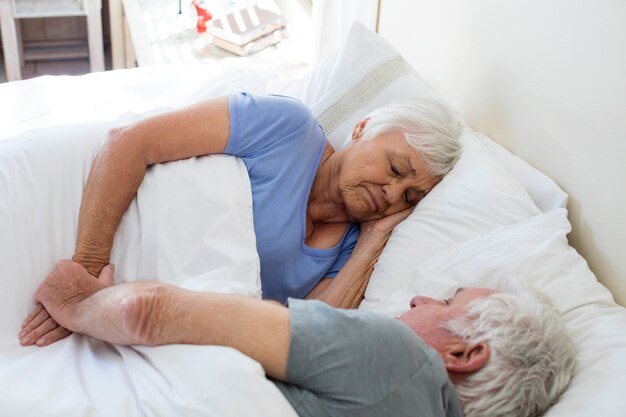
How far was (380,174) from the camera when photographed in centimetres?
156

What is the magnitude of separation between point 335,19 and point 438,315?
181cm

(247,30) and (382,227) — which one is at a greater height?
(247,30)

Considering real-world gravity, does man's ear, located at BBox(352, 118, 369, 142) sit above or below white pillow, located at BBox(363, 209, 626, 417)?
above

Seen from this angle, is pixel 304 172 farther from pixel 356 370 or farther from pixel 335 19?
pixel 335 19

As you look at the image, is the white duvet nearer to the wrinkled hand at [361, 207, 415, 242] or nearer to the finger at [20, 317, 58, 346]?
the finger at [20, 317, 58, 346]

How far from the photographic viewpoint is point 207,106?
149 cm

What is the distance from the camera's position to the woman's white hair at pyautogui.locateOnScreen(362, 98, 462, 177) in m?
1.56

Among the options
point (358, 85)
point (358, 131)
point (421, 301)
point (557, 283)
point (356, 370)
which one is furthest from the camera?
point (358, 85)

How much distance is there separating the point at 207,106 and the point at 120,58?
199 cm

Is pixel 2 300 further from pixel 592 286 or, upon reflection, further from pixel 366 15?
pixel 366 15

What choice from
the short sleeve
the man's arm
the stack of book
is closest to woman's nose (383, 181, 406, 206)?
the short sleeve

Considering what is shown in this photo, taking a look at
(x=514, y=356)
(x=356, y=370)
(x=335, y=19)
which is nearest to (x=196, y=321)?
(x=356, y=370)

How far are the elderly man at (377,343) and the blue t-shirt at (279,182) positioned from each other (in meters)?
0.43

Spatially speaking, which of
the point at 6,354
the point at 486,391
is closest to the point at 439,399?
the point at 486,391
